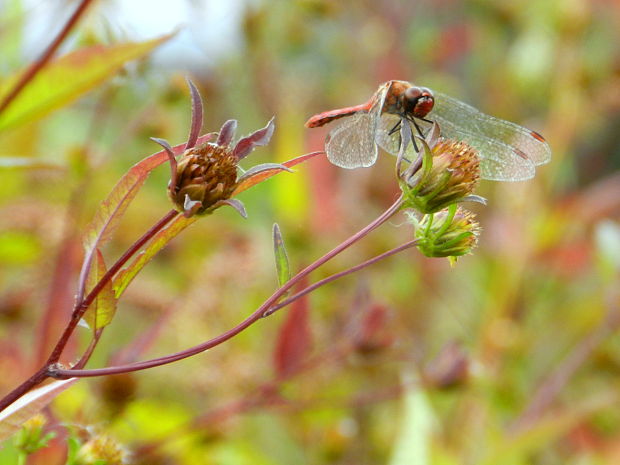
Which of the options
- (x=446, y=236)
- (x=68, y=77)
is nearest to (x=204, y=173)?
(x=446, y=236)

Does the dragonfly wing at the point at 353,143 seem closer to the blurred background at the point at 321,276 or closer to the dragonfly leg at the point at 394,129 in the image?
the dragonfly leg at the point at 394,129

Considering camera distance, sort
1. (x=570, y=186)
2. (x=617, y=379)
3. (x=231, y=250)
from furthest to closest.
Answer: (x=570, y=186)
(x=617, y=379)
(x=231, y=250)

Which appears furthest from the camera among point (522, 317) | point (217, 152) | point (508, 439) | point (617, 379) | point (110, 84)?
point (522, 317)

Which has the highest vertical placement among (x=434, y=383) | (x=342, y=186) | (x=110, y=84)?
(x=342, y=186)

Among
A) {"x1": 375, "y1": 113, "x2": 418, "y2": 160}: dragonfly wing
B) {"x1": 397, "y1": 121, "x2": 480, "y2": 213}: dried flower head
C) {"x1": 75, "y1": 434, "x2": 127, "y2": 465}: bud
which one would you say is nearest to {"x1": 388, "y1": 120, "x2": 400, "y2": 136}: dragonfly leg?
{"x1": 375, "y1": 113, "x2": 418, "y2": 160}: dragonfly wing

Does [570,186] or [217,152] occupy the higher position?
[570,186]

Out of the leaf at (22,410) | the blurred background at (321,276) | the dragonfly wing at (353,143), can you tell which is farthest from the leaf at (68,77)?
the leaf at (22,410)

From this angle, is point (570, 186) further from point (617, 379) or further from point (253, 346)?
point (253, 346)

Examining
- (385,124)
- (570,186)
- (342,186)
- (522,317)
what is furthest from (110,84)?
(570,186)
